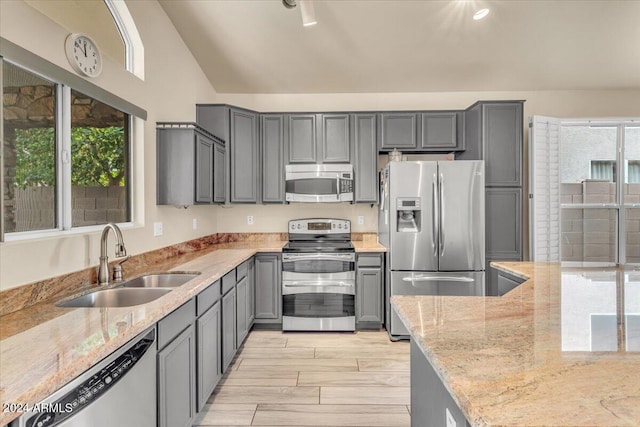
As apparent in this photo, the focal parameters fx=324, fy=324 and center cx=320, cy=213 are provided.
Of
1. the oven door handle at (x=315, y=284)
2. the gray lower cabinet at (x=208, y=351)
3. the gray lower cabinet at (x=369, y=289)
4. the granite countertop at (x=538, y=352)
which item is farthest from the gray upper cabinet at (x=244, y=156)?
the granite countertop at (x=538, y=352)

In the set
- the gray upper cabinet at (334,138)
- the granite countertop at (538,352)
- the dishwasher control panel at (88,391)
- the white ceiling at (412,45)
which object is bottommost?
the dishwasher control panel at (88,391)

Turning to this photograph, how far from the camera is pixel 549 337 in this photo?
38.2 inches

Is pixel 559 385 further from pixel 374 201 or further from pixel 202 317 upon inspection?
pixel 374 201

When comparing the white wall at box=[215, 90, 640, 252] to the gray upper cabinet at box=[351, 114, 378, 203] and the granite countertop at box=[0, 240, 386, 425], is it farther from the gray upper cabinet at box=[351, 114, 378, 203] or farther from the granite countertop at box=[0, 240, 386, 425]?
the granite countertop at box=[0, 240, 386, 425]

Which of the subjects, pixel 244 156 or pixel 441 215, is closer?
pixel 441 215

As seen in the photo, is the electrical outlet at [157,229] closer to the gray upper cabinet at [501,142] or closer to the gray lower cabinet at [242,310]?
the gray lower cabinet at [242,310]

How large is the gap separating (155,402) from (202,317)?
1.98 ft

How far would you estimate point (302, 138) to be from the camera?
3781 mm

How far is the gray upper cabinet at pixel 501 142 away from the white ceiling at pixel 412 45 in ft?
1.88

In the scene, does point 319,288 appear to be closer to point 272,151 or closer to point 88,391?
point 272,151

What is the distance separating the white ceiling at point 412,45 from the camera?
2.88m

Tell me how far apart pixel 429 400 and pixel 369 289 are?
232 centimetres

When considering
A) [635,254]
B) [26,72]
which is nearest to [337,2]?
[26,72]

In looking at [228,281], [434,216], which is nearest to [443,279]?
[434,216]
